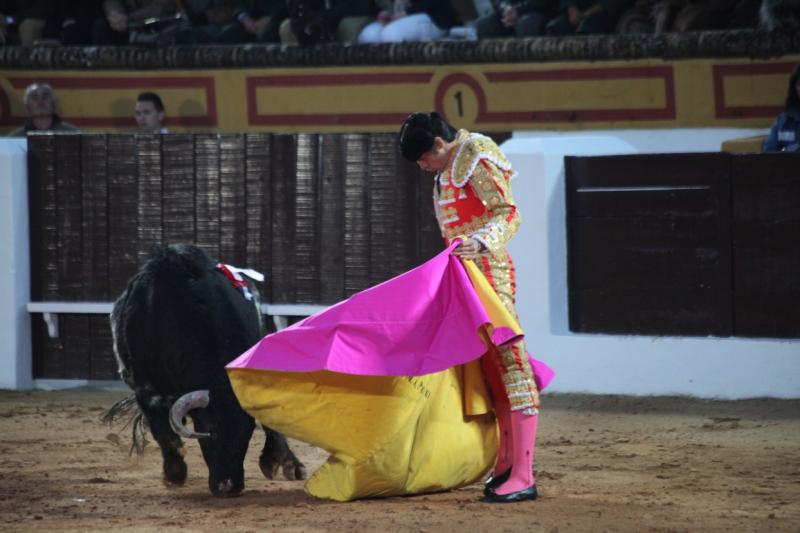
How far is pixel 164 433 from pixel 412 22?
4.24 metres

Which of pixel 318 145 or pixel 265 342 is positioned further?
pixel 318 145

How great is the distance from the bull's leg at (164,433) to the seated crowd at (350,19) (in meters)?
4.01

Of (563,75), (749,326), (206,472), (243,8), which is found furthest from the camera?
(243,8)

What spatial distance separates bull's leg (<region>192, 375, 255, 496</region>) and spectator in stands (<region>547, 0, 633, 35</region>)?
4130 millimetres

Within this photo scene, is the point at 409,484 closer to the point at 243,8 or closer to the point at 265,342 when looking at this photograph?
the point at 265,342

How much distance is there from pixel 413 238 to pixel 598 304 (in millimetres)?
914

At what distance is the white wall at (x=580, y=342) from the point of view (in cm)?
630

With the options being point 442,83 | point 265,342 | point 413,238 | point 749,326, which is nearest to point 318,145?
point 413,238

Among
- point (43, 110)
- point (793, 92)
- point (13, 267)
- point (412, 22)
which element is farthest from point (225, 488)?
point (412, 22)

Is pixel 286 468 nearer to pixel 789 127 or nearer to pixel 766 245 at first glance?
pixel 766 245

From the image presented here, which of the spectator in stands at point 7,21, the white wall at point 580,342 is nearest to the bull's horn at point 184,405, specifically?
the white wall at point 580,342

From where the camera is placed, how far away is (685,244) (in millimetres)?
6512

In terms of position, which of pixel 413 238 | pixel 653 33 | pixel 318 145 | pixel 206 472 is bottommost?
pixel 206 472

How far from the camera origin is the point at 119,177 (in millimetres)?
7363
